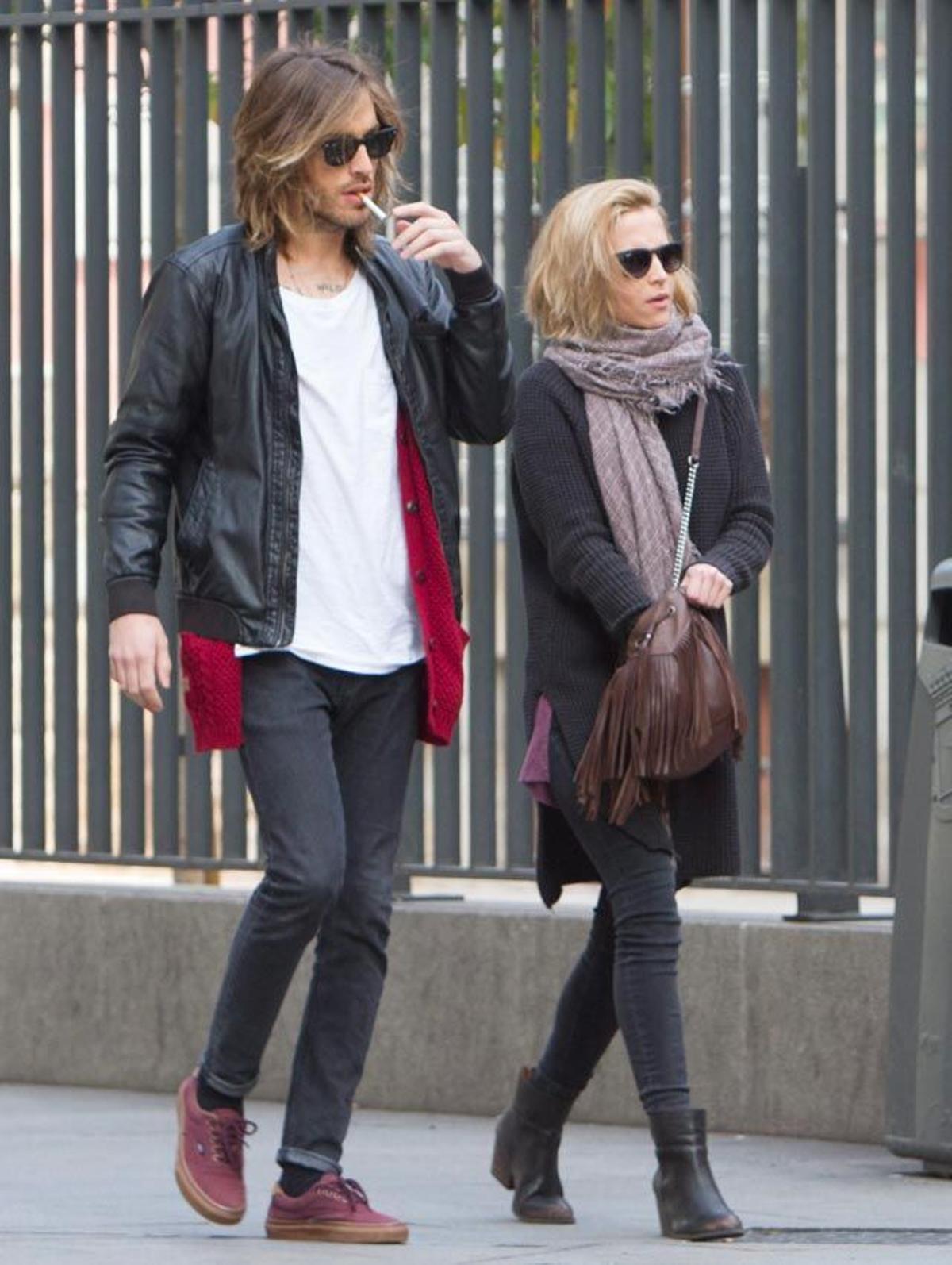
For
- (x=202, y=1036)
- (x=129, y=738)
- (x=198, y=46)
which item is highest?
(x=198, y=46)

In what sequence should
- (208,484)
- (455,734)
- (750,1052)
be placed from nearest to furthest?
(208,484) < (750,1052) < (455,734)

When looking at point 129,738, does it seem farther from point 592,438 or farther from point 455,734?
point 592,438

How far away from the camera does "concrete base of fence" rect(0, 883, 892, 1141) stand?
22.1ft

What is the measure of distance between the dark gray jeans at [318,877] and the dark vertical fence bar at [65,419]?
8.50ft

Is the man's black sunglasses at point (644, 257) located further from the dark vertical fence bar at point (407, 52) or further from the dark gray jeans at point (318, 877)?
the dark vertical fence bar at point (407, 52)

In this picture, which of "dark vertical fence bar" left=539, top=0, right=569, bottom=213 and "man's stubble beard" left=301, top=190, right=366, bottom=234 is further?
"dark vertical fence bar" left=539, top=0, right=569, bottom=213

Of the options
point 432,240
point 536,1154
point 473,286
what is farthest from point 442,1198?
point 432,240

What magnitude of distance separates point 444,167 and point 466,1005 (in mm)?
1940

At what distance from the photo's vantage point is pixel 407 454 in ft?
17.3

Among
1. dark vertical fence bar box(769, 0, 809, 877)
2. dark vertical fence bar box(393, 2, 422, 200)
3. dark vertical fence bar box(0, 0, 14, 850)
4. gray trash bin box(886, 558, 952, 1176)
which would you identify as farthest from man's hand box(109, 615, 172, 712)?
dark vertical fence bar box(0, 0, 14, 850)

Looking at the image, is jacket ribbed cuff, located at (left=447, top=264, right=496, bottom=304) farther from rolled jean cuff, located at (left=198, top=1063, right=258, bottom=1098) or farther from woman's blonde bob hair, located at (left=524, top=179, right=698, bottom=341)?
rolled jean cuff, located at (left=198, top=1063, right=258, bottom=1098)

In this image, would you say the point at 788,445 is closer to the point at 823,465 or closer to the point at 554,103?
the point at 823,465

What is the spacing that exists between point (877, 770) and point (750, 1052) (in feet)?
2.19

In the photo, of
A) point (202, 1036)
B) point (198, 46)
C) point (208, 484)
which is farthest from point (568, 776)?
point (198, 46)
